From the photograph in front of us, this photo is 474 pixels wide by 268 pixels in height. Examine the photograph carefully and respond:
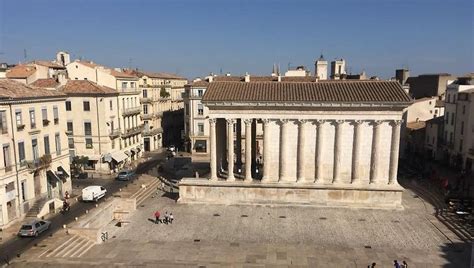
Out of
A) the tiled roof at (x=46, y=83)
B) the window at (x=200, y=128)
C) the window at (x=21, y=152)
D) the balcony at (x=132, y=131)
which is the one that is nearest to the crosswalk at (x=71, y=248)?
the window at (x=21, y=152)

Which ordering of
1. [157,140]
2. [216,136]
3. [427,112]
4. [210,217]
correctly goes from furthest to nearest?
[157,140] < [427,112] < [216,136] < [210,217]

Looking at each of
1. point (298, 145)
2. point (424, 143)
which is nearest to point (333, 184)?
point (298, 145)

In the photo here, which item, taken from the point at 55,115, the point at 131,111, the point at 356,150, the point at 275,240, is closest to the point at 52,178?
the point at 55,115

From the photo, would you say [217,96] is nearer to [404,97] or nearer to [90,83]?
[404,97]

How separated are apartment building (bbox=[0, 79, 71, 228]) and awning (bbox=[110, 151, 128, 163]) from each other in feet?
46.9

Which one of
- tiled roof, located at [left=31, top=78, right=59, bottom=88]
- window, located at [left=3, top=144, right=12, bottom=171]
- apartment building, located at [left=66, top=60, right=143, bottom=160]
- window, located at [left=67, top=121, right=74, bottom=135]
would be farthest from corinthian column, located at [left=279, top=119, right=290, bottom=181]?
tiled roof, located at [left=31, top=78, right=59, bottom=88]

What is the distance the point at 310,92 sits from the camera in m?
42.3

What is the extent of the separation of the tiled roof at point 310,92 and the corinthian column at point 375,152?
2.83 m

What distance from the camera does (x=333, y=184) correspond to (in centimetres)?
4169

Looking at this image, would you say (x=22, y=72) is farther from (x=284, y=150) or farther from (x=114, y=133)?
(x=284, y=150)

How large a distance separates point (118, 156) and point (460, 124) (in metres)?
51.5

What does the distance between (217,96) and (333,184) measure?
16.1 m

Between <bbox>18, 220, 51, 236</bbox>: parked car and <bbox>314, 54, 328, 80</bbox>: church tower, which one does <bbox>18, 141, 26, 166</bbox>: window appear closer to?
<bbox>18, 220, 51, 236</bbox>: parked car

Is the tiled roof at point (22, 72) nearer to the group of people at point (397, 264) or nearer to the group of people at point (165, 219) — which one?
the group of people at point (165, 219)
